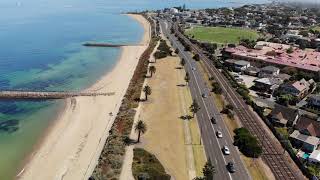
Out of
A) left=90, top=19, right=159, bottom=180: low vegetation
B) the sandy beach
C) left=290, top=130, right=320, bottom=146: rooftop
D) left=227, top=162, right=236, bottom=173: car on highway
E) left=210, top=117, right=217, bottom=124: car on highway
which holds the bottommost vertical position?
the sandy beach

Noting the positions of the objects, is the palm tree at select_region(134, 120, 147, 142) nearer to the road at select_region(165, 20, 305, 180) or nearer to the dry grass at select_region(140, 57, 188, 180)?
the dry grass at select_region(140, 57, 188, 180)

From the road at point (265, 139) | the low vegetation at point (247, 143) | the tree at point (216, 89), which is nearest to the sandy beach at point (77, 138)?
the tree at point (216, 89)

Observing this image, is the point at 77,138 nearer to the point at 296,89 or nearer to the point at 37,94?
the point at 37,94

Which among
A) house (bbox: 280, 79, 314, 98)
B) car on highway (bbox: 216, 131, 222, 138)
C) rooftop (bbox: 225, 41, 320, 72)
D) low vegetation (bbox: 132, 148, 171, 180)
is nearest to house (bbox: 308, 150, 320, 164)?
car on highway (bbox: 216, 131, 222, 138)

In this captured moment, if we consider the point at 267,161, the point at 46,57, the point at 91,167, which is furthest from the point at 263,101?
the point at 46,57

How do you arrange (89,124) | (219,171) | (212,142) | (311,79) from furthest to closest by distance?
(311,79) < (89,124) < (212,142) < (219,171)

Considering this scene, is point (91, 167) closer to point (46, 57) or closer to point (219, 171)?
point (219, 171)
